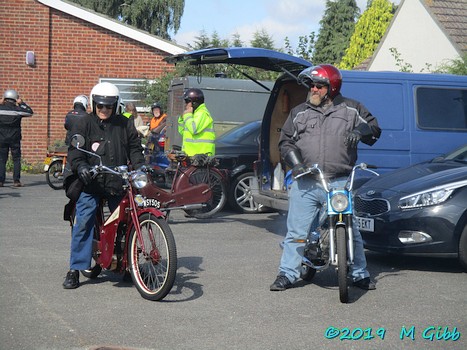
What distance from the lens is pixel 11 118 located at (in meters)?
17.3

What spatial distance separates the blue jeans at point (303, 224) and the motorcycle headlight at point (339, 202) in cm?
31

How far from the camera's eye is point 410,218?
8.61 meters

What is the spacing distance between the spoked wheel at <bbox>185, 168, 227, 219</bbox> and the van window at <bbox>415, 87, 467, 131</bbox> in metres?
3.06

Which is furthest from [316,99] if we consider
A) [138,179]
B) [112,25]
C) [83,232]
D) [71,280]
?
[112,25]

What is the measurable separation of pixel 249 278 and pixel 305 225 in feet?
3.10

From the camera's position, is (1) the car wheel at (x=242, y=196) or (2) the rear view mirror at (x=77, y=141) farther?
(1) the car wheel at (x=242, y=196)

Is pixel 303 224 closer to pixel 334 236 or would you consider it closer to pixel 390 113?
pixel 334 236

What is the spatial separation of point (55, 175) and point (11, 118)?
1442 millimetres

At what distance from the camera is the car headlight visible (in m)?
8.59

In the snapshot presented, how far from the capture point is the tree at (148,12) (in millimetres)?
46469

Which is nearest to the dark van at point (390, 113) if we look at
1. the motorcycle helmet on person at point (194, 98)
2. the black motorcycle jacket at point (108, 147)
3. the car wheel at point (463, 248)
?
the motorcycle helmet on person at point (194, 98)

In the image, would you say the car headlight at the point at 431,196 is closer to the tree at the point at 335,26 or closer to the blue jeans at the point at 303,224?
the blue jeans at the point at 303,224

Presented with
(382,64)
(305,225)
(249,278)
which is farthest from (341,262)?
(382,64)

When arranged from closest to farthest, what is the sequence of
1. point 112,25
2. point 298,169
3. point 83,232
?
point 298,169, point 83,232, point 112,25
